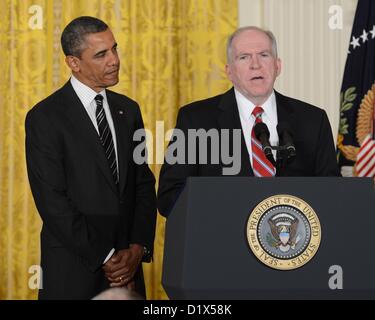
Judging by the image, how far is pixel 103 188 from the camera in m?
2.87

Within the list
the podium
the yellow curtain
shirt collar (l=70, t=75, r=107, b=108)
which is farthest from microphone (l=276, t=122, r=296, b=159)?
the yellow curtain

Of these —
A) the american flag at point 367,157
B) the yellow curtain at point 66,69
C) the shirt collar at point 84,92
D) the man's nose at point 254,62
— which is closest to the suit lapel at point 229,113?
the man's nose at point 254,62

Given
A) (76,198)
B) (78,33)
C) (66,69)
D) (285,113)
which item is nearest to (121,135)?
(76,198)

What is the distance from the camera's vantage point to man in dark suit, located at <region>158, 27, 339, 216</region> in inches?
97.5

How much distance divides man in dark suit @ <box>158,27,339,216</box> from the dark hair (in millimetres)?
556

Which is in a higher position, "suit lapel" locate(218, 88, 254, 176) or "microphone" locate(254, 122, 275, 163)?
"suit lapel" locate(218, 88, 254, 176)

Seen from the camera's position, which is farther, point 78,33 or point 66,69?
point 66,69

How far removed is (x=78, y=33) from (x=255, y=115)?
876mm

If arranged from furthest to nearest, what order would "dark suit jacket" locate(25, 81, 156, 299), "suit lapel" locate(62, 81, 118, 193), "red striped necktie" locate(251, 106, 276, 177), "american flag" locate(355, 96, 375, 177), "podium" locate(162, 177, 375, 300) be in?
"american flag" locate(355, 96, 375, 177) → "suit lapel" locate(62, 81, 118, 193) → "dark suit jacket" locate(25, 81, 156, 299) → "red striped necktie" locate(251, 106, 276, 177) → "podium" locate(162, 177, 375, 300)

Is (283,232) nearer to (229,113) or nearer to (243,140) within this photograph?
(243,140)

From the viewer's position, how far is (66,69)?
4.82 meters

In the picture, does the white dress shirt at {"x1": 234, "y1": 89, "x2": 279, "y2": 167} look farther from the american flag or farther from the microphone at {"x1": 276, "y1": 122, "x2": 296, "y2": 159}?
the american flag
